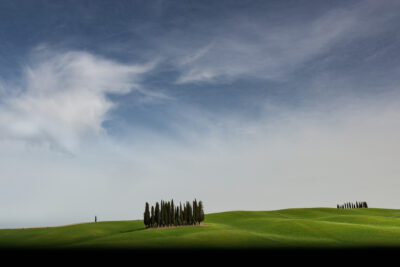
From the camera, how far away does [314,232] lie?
181ft

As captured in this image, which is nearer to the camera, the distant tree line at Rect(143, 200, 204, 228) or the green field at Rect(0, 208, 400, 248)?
the green field at Rect(0, 208, 400, 248)

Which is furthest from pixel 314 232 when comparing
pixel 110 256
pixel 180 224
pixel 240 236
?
pixel 110 256

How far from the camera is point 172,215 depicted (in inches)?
2825

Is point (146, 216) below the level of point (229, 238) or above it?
above

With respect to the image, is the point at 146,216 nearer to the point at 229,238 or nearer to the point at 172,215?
the point at 172,215

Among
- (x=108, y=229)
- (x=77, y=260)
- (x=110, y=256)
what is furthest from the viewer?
(x=108, y=229)

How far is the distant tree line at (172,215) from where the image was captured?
70438 millimetres

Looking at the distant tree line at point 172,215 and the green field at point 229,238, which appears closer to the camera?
the green field at point 229,238

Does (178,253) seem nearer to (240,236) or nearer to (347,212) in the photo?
(240,236)

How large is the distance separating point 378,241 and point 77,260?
40550 millimetres

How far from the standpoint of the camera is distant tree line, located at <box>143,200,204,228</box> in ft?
231

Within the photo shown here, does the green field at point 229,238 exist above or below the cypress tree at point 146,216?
below

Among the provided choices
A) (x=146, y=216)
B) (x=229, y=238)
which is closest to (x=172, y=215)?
(x=146, y=216)

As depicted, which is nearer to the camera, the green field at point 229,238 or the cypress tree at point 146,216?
the green field at point 229,238
